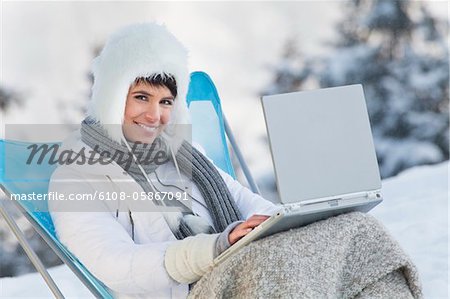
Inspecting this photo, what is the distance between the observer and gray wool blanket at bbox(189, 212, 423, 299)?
1750 millimetres

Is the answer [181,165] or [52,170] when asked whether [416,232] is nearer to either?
[181,165]

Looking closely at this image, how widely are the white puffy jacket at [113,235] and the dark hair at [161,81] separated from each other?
0.23 metres

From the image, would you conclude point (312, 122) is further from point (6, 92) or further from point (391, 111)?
point (391, 111)

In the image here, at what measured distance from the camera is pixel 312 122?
176 cm

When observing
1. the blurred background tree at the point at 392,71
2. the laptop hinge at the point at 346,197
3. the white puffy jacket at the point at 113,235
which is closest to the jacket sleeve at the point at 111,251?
the white puffy jacket at the point at 113,235

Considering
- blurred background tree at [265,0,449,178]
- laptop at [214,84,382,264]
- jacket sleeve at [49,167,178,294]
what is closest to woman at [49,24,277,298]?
jacket sleeve at [49,167,178,294]

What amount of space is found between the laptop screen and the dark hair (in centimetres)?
66

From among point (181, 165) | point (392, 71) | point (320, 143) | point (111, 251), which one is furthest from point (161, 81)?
point (392, 71)

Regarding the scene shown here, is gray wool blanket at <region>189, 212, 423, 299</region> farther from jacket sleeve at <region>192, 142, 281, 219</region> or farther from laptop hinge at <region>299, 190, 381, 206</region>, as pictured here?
jacket sleeve at <region>192, 142, 281, 219</region>

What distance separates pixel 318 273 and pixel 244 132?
10.8 m

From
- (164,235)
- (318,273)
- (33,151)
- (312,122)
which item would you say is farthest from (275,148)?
(33,151)

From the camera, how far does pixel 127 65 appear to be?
2305 millimetres

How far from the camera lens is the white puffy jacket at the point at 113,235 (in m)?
1.99

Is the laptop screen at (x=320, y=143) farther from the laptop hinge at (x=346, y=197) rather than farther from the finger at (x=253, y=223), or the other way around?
the finger at (x=253, y=223)
